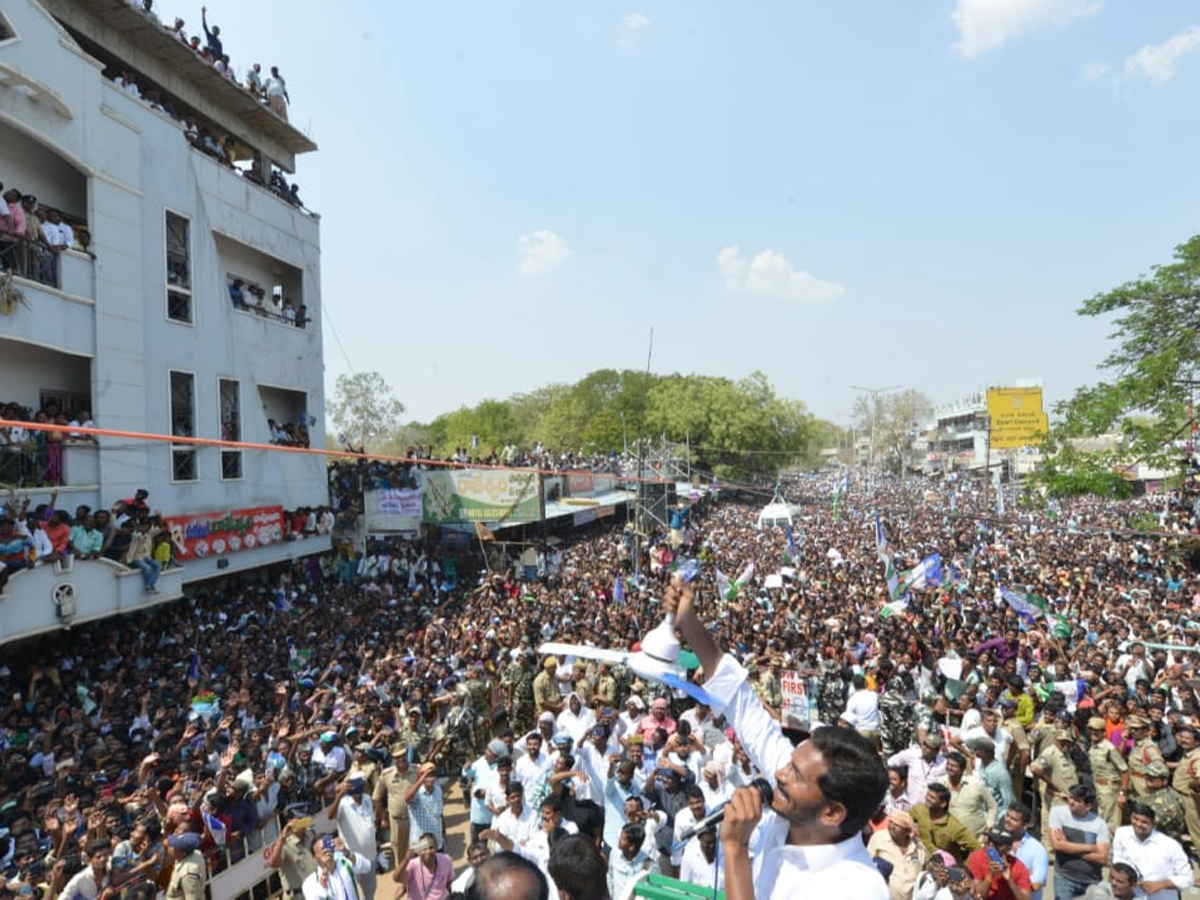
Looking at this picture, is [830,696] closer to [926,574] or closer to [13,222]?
[926,574]

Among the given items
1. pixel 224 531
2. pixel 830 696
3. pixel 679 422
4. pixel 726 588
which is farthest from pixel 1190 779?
pixel 679 422

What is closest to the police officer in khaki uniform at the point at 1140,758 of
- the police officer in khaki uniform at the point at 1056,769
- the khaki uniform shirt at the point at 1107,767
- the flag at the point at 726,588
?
the khaki uniform shirt at the point at 1107,767

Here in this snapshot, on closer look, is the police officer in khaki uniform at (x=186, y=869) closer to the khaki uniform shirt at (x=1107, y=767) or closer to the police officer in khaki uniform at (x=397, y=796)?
the police officer in khaki uniform at (x=397, y=796)

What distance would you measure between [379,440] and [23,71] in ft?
126

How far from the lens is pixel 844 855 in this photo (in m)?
1.90

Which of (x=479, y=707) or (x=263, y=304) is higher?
(x=263, y=304)

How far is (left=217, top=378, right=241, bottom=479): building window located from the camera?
Result: 1576cm

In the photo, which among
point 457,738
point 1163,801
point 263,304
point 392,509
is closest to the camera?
point 1163,801

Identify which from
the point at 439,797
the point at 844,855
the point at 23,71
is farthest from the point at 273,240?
the point at 844,855

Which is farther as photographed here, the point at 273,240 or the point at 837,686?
the point at 273,240

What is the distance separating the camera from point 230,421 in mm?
16156

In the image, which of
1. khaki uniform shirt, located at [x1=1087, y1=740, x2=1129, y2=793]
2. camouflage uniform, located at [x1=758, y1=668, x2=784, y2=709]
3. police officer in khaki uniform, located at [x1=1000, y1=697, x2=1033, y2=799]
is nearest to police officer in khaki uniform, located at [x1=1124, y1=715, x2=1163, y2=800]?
khaki uniform shirt, located at [x1=1087, y1=740, x2=1129, y2=793]

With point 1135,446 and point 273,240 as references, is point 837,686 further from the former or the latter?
point 273,240

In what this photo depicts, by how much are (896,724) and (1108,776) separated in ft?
6.61
